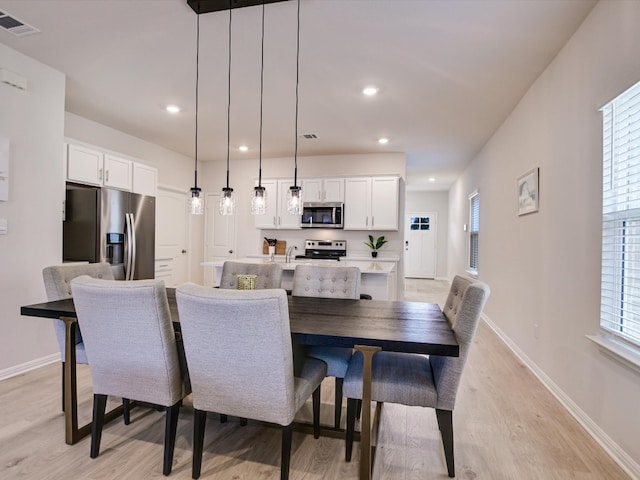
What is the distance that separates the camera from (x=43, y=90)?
3215mm

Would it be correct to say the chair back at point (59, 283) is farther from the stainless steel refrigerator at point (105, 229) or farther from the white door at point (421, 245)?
the white door at point (421, 245)

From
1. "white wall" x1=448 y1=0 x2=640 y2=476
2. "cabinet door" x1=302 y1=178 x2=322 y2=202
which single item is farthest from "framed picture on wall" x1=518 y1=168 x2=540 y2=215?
"cabinet door" x1=302 y1=178 x2=322 y2=202

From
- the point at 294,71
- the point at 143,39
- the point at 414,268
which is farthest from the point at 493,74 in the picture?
the point at 414,268

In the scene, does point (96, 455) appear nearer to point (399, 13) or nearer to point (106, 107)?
point (399, 13)

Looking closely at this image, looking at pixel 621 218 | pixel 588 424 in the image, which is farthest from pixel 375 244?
pixel 621 218

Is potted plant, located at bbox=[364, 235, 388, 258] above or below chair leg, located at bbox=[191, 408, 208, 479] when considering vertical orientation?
above

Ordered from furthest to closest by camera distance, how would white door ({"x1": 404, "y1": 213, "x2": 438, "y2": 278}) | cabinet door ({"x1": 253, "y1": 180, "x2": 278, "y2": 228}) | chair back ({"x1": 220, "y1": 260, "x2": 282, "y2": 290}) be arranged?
1. white door ({"x1": 404, "y1": 213, "x2": 438, "y2": 278})
2. cabinet door ({"x1": 253, "y1": 180, "x2": 278, "y2": 228})
3. chair back ({"x1": 220, "y1": 260, "x2": 282, "y2": 290})

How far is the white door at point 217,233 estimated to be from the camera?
6805mm

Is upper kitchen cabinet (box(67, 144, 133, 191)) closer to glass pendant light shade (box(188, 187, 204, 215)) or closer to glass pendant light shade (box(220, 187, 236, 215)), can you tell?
glass pendant light shade (box(188, 187, 204, 215))

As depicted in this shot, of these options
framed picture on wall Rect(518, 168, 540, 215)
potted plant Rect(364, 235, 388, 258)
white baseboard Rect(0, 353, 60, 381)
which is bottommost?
white baseboard Rect(0, 353, 60, 381)

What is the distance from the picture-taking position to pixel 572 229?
8.34ft

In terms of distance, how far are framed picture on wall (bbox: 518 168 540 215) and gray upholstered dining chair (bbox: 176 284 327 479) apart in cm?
275

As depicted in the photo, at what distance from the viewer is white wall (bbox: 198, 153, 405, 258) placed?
6.12m

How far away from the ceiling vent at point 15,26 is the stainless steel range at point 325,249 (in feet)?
14.6
